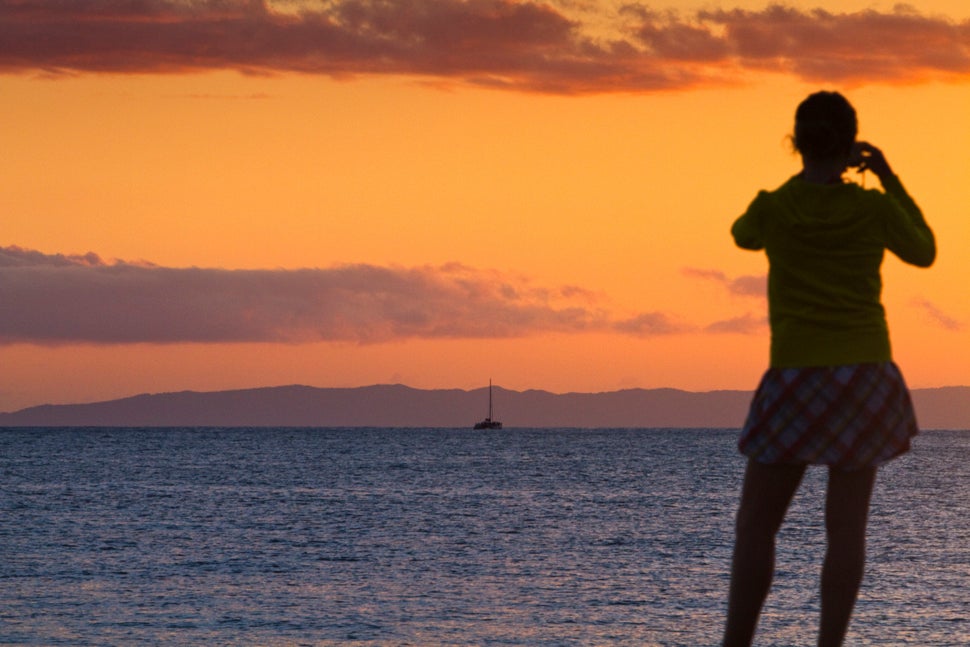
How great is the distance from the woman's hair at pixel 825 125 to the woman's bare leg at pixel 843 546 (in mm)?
1162

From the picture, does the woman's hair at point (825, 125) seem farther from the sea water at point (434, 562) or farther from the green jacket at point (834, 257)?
the sea water at point (434, 562)

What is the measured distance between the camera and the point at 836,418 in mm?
4844

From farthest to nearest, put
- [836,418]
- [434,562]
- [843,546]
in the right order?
1. [434,562]
2. [843,546]
3. [836,418]

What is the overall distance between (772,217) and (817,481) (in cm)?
9705

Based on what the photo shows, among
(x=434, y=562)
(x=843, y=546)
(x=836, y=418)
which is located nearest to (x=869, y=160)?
(x=836, y=418)

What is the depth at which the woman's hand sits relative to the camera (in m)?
5.01

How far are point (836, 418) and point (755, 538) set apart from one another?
0.55m

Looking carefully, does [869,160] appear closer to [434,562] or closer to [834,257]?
[834,257]

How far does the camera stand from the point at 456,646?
2352 cm

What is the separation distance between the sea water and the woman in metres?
19.3

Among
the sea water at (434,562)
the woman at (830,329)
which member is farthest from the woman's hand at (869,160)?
the sea water at (434,562)

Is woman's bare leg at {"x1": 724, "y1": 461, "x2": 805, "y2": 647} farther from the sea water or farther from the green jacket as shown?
the sea water

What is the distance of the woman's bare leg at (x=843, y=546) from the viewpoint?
4.96m

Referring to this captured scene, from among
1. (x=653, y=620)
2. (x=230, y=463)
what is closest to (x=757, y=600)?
(x=653, y=620)
